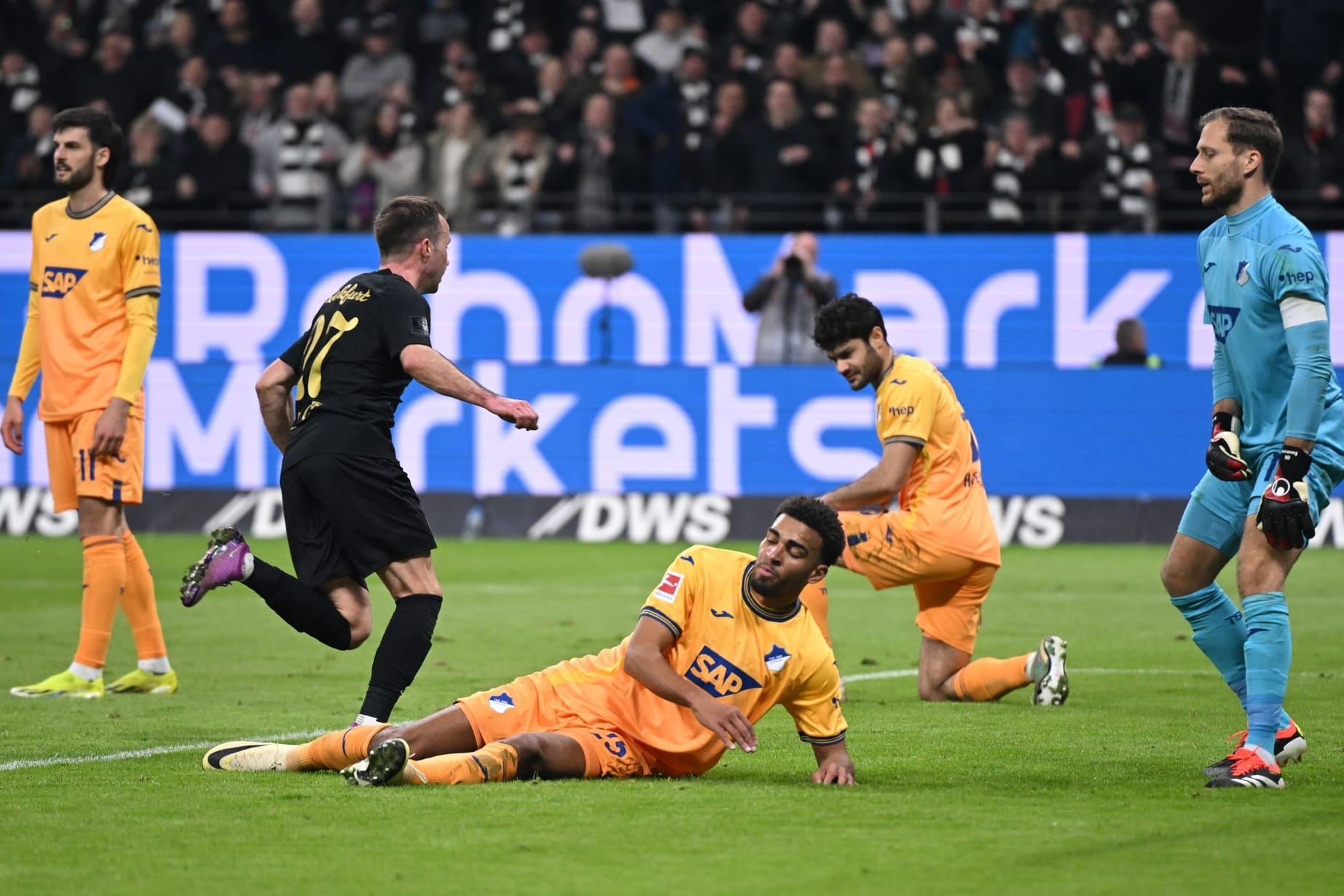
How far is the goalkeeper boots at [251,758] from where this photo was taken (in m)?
6.59

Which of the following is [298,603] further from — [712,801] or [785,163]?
[785,163]

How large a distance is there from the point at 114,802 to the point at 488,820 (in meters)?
1.28

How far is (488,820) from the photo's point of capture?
18.2 feet

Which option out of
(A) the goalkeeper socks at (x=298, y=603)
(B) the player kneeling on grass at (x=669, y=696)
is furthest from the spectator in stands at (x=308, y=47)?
(B) the player kneeling on grass at (x=669, y=696)

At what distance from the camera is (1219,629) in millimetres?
6840

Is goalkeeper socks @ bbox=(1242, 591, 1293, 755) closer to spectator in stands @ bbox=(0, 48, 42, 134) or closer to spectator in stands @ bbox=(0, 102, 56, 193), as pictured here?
spectator in stands @ bbox=(0, 102, 56, 193)

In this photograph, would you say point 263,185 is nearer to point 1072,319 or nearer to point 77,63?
point 77,63

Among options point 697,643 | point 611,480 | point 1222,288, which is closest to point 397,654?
point 697,643

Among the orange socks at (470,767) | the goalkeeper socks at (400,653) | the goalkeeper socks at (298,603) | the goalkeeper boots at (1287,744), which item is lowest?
the goalkeeper boots at (1287,744)

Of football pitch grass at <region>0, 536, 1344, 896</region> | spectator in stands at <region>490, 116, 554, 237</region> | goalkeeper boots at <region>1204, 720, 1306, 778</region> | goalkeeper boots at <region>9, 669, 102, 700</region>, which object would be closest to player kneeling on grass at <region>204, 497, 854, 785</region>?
football pitch grass at <region>0, 536, 1344, 896</region>

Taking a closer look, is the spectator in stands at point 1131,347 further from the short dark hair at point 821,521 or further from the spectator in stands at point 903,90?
the short dark hair at point 821,521

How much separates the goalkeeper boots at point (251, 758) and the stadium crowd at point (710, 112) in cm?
1316

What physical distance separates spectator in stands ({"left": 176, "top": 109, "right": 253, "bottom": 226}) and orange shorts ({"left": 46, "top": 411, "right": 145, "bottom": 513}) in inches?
452

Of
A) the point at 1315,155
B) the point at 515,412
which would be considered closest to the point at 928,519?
the point at 515,412
